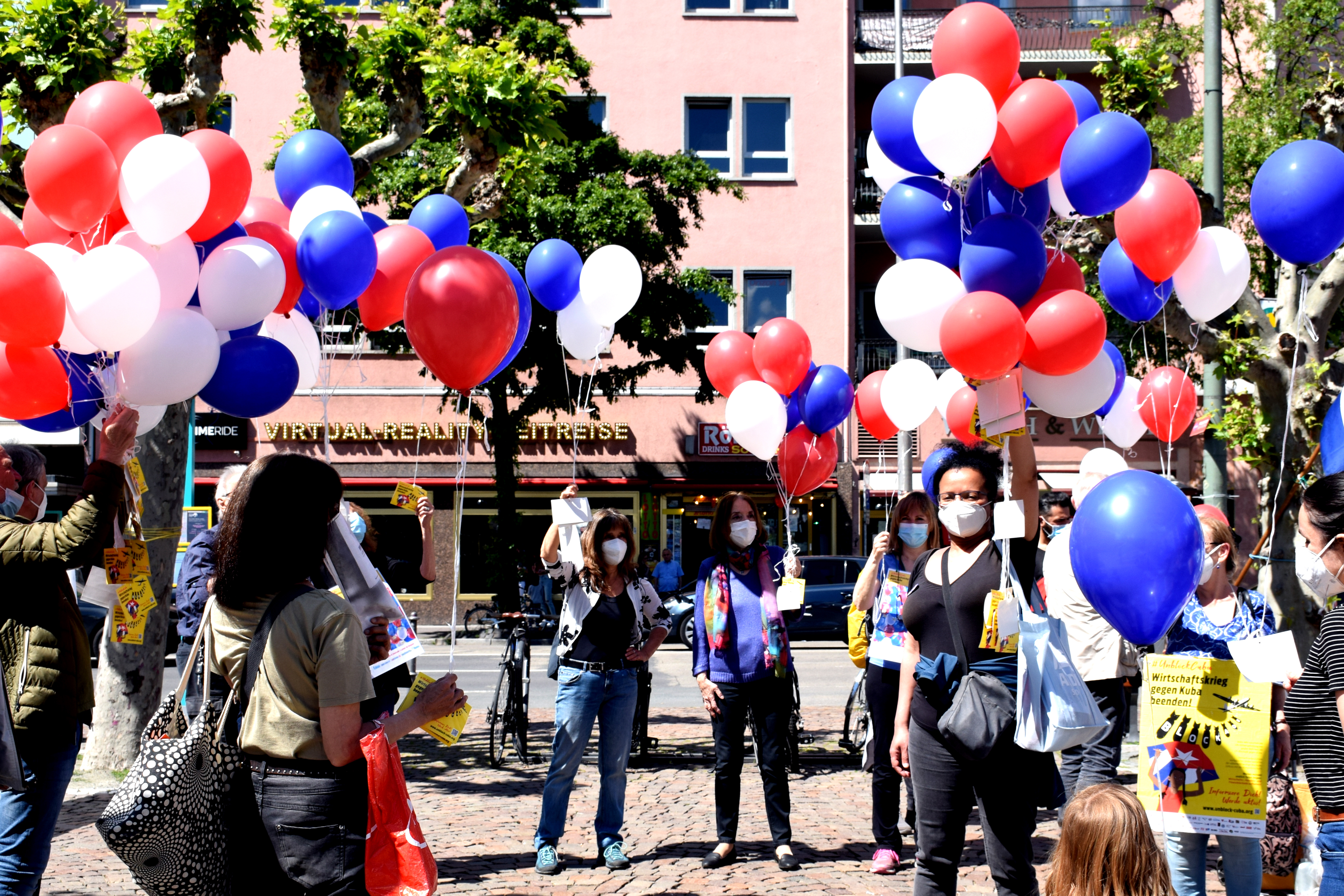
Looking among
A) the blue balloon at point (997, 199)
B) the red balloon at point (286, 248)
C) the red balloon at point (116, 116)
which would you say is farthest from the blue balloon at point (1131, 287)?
the red balloon at point (116, 116)

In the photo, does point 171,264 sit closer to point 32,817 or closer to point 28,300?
point 28,300

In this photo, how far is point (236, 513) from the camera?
2947mm

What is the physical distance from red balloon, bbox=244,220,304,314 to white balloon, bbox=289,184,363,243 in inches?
3.0

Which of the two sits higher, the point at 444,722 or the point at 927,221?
the point at 927,221

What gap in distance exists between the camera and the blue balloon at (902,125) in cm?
514

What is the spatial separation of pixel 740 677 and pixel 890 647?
33.9 inches

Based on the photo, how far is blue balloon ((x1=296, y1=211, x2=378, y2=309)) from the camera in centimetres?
530

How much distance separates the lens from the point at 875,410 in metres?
7.85

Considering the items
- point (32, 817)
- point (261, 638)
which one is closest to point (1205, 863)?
point (261, 638)

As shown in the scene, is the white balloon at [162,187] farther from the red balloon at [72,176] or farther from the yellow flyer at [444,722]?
the yellow flyer at [444,722]

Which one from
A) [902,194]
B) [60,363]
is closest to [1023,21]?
[902,194]

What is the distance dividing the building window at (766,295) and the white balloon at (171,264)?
19637 mm

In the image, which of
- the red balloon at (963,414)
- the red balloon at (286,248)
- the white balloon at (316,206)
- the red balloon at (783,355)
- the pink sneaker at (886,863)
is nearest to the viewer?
the red balloon at (286,248)

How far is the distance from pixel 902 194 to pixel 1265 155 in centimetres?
1443
